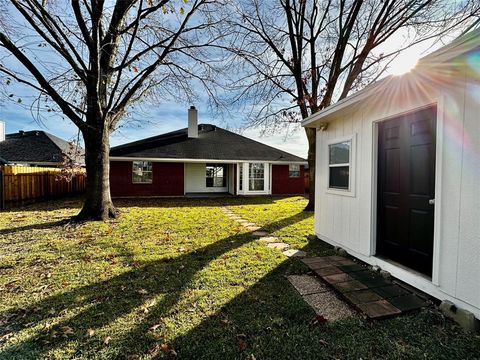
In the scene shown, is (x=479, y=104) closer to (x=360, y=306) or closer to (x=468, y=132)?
(x=468, y=132)

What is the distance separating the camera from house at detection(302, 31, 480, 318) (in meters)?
2.48

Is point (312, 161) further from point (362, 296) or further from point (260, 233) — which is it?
point (362, 296)

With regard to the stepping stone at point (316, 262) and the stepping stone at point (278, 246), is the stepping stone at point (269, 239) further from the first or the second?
the stepping stone at point (316, 262)

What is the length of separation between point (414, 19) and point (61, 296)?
13.6m

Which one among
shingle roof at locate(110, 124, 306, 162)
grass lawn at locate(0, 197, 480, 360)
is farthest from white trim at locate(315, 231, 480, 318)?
shingle roof at locate(110, 124, 306, 162)

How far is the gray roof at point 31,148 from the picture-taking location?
1855 centimetres

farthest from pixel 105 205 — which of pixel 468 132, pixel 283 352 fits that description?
pixel 468 132

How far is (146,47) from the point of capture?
791 cm

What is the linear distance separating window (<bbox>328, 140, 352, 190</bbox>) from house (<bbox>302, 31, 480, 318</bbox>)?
22 millimetres

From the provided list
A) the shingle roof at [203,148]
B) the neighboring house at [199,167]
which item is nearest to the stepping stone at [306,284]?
the neighboring house at [199,167]

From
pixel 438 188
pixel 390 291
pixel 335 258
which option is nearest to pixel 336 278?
pixel 390 291

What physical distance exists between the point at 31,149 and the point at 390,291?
2591cm

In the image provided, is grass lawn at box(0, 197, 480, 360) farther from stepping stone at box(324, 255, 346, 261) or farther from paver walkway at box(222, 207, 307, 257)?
stepping stone at box(324, 255, 346, 261)

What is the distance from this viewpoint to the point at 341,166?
4812 mm
